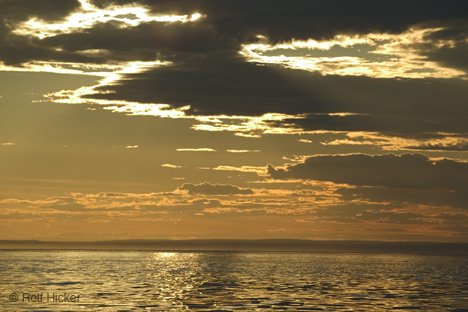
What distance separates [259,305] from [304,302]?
558cm

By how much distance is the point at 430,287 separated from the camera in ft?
342

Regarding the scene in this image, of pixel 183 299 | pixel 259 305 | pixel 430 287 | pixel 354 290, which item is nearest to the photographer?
pixel 259 305

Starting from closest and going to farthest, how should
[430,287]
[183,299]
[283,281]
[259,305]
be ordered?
[259,305] < [183,299] < [430,287] < [283,281]

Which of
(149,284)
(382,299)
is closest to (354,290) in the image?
(382,299)

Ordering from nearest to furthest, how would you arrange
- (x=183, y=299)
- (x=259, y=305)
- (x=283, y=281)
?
(x=259, y=305) → (x=183, y=299) → (x=283, y=281)

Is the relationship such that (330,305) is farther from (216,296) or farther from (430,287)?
(430,287)

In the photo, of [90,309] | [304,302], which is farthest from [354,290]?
[90,309]

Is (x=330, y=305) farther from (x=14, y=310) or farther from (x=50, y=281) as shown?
(x=50, y=281)

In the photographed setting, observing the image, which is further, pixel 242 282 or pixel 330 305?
pixel 242 282

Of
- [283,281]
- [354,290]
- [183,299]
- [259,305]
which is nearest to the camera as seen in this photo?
[259,305]

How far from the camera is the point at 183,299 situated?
3255 inches

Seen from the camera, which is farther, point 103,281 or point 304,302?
point 103,281

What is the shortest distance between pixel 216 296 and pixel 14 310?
22598mm

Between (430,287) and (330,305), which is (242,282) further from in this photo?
(330,305)
